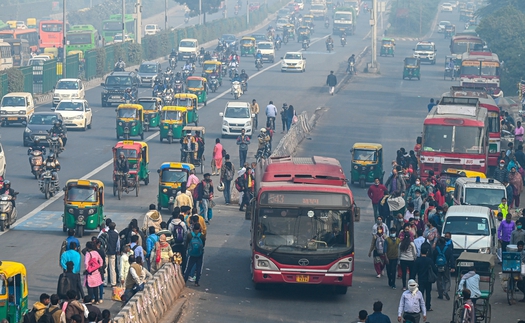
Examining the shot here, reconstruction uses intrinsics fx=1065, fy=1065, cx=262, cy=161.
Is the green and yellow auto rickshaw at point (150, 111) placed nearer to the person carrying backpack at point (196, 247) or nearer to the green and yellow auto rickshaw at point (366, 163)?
the green and yellow auto rickshaw at point (366, 163)

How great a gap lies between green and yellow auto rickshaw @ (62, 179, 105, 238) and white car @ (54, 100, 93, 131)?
2230cm

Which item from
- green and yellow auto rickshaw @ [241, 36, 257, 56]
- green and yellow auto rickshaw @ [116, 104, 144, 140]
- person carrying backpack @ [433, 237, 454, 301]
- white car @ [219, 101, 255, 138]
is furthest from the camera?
green and yellow auto rickshaw @ [241, 36, 257, 56]

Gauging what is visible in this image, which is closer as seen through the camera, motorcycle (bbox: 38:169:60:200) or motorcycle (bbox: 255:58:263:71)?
motorcycle (bbox: 38:169:60:200)

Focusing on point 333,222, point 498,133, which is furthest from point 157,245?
point 498,133

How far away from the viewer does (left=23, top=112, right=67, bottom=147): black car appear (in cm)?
4453

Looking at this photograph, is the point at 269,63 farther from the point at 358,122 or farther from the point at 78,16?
the point at 78,16

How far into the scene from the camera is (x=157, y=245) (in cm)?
2188

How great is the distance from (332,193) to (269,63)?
6709cm

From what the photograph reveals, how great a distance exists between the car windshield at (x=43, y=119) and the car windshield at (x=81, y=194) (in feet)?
56.9

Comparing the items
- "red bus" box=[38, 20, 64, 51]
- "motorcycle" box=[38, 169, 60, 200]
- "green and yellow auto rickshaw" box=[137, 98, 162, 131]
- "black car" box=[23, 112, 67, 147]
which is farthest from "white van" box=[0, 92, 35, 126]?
"red bus" box=[38, 20, 64, 51]

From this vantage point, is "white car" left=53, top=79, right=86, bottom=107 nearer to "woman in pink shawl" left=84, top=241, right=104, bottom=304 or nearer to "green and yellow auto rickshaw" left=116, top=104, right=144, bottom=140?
"green and yellow auto rickshaw" left=116, top=104, right=144, bottom=140

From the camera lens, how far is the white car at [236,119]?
4966 cm

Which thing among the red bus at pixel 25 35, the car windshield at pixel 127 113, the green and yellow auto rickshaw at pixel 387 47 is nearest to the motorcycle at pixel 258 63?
the green and yellow auto rickshaw at pixel 387 47

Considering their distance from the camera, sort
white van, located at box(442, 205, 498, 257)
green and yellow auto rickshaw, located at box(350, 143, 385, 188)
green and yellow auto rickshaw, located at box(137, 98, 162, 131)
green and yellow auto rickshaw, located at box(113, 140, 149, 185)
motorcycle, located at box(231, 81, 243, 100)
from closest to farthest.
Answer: white van, located at box(442, 205, 498, 257) < green and yellow auto rickshaw, located at box(113, 140, 149, 185) < green and yellow auto rickshaw, located at box(350, 143, 385, 188) < green and yellow auto rickshaw, located at box(137, 98, 162, 131) < motorcycle, located at box(231, 81, 243, 100)
